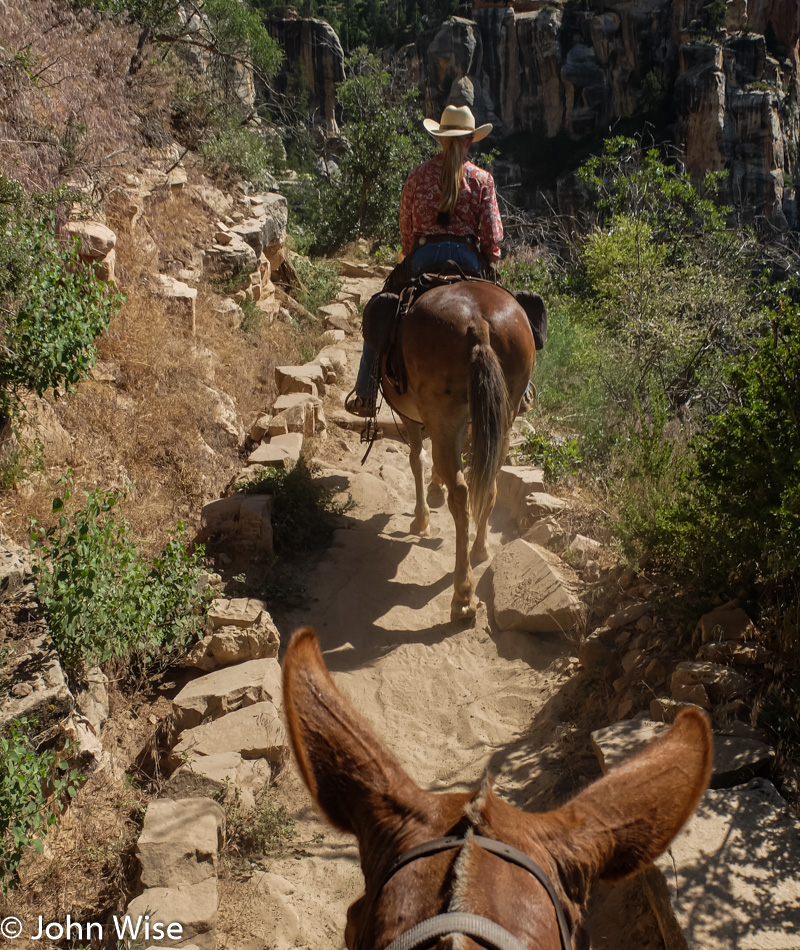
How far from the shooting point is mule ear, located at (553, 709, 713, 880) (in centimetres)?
136

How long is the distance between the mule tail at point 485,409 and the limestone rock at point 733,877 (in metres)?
2.43

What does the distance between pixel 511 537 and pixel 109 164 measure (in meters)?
6.01

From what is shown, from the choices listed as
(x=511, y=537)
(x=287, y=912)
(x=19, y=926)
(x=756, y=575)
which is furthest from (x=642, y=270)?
(x=19, y=926)

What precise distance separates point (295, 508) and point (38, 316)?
104 inches

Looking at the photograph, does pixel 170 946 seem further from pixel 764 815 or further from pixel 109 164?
pixel 109 164

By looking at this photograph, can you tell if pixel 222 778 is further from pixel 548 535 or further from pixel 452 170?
pixel 452 170

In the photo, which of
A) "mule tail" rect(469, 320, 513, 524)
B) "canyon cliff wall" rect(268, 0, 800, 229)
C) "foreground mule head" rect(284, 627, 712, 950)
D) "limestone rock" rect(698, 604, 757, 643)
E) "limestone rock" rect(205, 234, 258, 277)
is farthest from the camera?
"canyon cliff wall" rect(268, 0, 800, 229)

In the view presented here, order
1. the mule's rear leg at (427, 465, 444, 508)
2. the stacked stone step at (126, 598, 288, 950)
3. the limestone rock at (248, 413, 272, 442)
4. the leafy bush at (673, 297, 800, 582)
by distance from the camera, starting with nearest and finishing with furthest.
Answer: the stacked stone step at (126, 598, 288, 950) → the leafy bush at (673, 297, 800, 582) → the mule's rear leg at (427, 465, 444, 508) → the limestone rock at (248, 413, 272, 442)

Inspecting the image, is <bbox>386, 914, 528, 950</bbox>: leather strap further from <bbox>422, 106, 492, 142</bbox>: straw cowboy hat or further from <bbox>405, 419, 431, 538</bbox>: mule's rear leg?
<bbox>422, 106, 492, 142</bbox>: straw cowboy hat

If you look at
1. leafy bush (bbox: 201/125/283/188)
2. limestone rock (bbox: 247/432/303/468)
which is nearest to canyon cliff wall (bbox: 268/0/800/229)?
leafy bush (bbox: 201/125/283/188)

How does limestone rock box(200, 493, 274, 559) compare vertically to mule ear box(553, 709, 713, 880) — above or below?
below

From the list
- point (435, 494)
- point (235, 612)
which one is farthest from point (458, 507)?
point (235, 612)

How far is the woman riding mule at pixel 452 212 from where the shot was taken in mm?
5781

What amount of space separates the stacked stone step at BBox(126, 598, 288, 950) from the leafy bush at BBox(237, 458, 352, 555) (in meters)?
1.22
